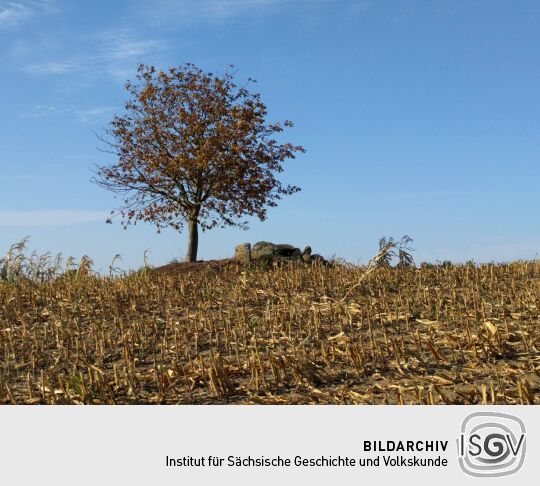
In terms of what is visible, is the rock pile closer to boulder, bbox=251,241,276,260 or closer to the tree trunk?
boulder, bbox=251,241,276,260

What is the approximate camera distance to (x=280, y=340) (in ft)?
29.7

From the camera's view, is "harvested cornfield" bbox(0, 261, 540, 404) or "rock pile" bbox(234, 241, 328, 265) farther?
"rock pile" bbox(234, 241, 328, 265)

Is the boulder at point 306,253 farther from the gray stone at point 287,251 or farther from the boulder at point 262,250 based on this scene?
the boulder at point 262,250

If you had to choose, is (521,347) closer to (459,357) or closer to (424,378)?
(459,357)

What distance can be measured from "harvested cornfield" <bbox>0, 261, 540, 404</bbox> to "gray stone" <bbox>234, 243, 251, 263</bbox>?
9.40 metres

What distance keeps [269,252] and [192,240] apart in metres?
6.73

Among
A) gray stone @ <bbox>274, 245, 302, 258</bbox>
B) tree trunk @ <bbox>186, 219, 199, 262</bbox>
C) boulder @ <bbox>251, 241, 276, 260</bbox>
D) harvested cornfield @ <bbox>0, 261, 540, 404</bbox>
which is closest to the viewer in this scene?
harvested cornfield @ <bbox>0, 261, 540, 404</bbox>

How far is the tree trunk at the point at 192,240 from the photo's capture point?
2930 cm

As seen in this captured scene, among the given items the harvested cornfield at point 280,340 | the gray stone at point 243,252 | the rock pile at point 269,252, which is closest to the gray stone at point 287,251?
the rock pile at point 269,252
